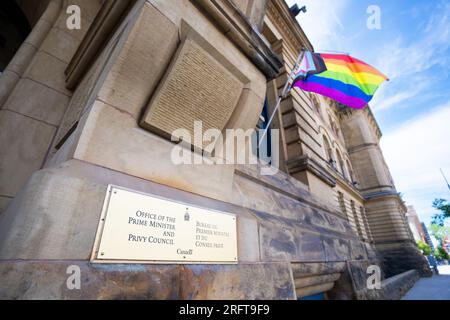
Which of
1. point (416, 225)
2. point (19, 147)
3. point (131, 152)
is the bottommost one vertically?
point (131, 152)

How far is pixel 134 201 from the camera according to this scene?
1508 millimetres

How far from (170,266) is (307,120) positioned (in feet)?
21.1

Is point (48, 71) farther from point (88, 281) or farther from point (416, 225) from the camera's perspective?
point (416, 225)

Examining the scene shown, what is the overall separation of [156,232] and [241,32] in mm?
2538

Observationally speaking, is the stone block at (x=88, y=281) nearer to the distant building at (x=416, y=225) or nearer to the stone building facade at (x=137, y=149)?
the stone building facade at (x=137, y=149)

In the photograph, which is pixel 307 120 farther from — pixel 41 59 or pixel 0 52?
pixel 0 52

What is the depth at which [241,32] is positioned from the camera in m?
2.68

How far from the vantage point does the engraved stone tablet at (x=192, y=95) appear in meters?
1.97

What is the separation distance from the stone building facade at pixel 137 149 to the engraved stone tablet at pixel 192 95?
1 centimetres

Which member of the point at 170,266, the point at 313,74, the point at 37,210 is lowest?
the point at 170,266

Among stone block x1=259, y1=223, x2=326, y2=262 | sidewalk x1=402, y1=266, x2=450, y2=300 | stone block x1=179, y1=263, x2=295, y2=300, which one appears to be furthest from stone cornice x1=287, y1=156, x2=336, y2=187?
sidewalk x1=402, y1=266, x2=450, y2=300

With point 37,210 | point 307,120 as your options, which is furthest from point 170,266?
point 307,120

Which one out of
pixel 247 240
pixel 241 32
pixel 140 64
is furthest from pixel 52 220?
pixel 241 32

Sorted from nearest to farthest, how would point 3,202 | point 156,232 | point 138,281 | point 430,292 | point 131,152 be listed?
point 138,281
point 156,232
point 131,152
point 3,202
point 430,292
